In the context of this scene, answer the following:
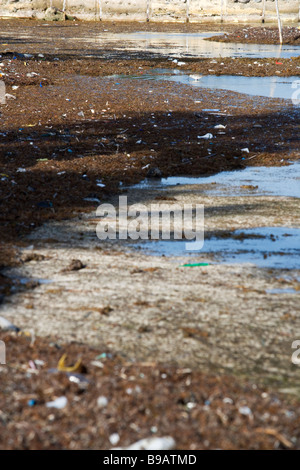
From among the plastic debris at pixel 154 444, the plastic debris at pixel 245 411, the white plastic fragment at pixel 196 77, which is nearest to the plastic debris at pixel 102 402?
the plastic debris at pixel 154 444

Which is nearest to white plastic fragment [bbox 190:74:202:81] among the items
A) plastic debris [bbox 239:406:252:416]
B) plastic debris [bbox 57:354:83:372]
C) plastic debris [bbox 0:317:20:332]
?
plastic debris [bbox 0:317:20:332]

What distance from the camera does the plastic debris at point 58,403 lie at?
309cm

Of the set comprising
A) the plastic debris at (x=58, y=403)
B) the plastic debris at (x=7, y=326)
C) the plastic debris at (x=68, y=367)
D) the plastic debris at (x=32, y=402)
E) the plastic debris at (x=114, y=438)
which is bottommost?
the plastic debris at (x=114, y=438)

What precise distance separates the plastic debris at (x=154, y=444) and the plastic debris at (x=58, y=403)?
41 centimetres

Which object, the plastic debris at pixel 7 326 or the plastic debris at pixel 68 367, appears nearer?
the plastic debris at pixel 68 367

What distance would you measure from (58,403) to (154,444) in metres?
0.57

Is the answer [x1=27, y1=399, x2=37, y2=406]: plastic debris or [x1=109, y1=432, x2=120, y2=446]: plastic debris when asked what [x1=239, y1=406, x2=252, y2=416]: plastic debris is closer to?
[x1=109, y1=432, x2=120, y2=446]: plastic debris

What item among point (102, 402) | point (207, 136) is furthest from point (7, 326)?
point (207, 136)

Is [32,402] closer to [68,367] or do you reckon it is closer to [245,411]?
[68,367]

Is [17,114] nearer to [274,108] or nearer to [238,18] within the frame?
[274,108]

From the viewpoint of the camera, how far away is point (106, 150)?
8.88m

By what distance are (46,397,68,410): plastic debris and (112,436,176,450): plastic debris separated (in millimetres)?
407

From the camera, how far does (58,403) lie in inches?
123

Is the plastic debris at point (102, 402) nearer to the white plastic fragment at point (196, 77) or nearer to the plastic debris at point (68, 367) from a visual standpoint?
the plastic debris at point (68, 367)
